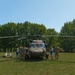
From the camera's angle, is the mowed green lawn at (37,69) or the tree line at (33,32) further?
the tree line at (33,32)

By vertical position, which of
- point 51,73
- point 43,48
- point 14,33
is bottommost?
point 51,73

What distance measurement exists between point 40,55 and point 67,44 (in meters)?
63.9

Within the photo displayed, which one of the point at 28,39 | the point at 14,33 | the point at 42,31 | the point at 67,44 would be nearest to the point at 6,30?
the point at 14,33

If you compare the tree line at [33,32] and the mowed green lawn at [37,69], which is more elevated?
the tree line at [33,32]

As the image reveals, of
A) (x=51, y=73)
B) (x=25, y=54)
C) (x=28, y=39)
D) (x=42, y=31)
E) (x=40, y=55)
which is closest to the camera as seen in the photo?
(x=51, y=73)

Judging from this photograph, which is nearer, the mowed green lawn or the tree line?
the mowed green lawn

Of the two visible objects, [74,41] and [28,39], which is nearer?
[28,39]

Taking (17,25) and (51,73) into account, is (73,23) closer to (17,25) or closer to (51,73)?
(17,25)

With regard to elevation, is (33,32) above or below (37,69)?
above

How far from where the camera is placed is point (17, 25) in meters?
96.9

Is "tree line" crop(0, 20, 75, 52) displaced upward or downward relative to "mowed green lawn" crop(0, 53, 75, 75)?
upward

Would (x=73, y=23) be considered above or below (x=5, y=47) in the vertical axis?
above

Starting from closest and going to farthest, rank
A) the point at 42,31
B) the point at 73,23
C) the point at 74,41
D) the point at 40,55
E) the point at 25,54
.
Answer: the point at 40,55
the point at 25,54
the point at 74,41
the point at 42,31
the point at 73,23

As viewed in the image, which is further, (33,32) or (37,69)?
(33,32)
